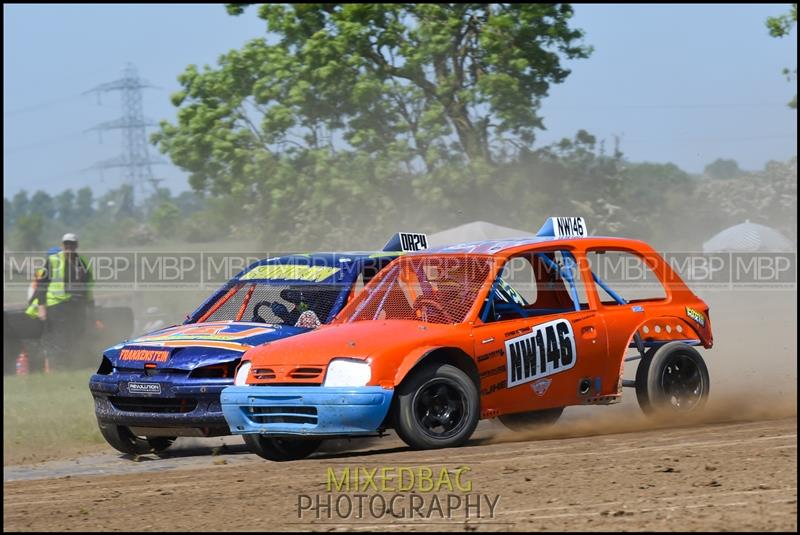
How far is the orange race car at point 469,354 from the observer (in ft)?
27.1

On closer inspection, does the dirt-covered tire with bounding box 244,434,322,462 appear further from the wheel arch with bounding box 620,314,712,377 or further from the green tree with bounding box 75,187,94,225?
the green tree with bounding box 75,187,94,225

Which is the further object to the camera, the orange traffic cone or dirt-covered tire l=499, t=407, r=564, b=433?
the orange traffic cone

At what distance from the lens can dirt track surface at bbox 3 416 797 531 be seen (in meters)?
5.89

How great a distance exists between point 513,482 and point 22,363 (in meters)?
12.2

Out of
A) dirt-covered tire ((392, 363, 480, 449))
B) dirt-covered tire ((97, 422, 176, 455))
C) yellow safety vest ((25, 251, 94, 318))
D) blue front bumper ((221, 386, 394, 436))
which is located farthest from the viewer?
yellow safety vest ((25, 251, 94, 318))

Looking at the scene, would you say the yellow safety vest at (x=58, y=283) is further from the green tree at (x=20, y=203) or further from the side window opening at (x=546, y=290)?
the green tree at (x=20, y=203)

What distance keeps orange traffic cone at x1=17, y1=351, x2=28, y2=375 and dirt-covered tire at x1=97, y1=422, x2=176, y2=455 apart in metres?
8.01

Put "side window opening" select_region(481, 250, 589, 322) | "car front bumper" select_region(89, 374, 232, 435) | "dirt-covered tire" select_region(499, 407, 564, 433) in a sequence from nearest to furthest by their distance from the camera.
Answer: "car front bumper" select_region(89, 374, 232, 435) → "side window opening" select_region(481, 250, 589, 322) → "dirt-covered tire" select_region(499, 407, 564, 433)

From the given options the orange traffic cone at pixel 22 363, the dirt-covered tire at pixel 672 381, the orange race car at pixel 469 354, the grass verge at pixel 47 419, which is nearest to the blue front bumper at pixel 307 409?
the orange race car at pixel 469 354

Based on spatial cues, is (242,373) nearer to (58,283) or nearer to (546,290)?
(546,290)

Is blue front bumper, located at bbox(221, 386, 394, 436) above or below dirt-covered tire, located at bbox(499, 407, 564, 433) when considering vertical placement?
above

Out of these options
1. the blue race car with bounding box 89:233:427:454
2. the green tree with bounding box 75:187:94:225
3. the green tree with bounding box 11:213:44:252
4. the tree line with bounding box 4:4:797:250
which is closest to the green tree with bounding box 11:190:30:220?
the green tree with bounding box 75:187:94:225

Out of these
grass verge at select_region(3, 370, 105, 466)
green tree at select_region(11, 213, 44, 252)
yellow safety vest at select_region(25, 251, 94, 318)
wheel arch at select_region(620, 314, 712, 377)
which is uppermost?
green tree at select_region(11, 213, 44, 252)

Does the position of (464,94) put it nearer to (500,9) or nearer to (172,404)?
(500,9)
